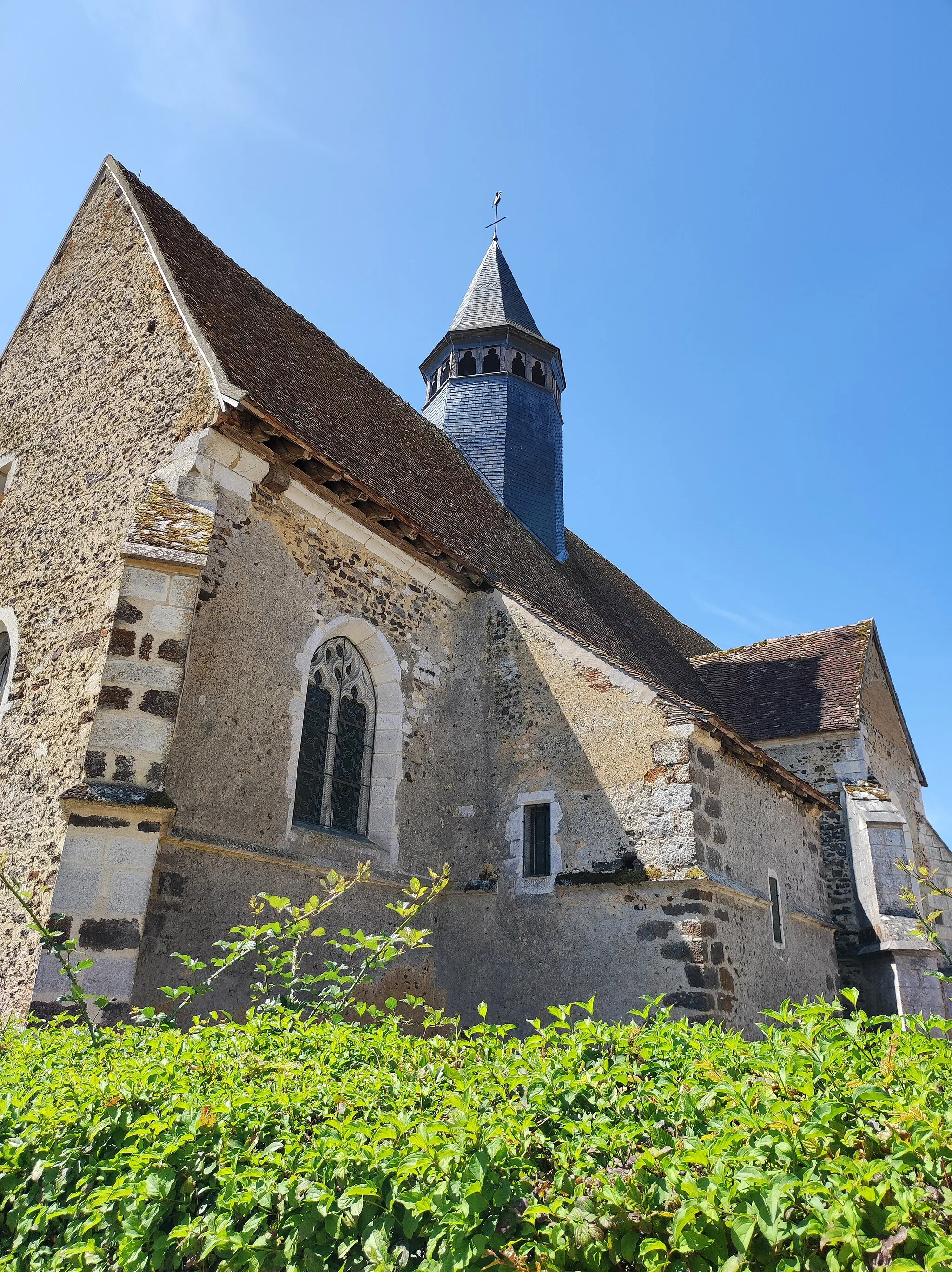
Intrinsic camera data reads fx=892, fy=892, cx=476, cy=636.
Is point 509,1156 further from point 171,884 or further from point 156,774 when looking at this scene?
point 171,884

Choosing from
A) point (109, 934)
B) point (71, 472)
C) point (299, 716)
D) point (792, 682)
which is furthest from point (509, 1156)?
point (792, 682)

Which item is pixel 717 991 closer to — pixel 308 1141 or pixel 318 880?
pixel 318 880

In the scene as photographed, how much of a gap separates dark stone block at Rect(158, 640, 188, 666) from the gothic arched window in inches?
62.6

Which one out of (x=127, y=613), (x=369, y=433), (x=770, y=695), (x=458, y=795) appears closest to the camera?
(x=127, y=613)

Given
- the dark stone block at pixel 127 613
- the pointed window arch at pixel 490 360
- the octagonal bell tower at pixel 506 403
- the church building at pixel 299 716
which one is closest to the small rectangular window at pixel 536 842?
the church building at pixel 299 716

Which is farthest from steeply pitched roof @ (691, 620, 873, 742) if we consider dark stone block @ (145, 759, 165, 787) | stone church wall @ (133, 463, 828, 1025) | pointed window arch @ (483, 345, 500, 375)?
dark stone block @ (145, 759, 165, 787)

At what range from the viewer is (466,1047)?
3.16 meters

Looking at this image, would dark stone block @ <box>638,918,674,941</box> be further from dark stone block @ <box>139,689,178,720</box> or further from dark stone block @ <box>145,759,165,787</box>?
dark stone block @ <box>139,689,178,720</box>

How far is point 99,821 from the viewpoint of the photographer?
224 inches

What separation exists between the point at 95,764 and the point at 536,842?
13.5ft

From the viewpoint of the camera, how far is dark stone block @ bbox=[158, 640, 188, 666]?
6246 mm

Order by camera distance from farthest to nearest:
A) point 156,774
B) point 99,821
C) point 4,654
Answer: point 4,654 < point 156,774 < point 99,821

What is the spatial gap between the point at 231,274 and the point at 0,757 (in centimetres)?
690

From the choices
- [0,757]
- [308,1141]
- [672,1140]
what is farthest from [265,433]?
[672,1140]
